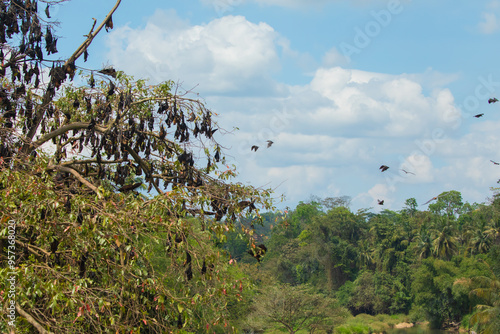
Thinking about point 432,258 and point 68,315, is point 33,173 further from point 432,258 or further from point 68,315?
point 432,258

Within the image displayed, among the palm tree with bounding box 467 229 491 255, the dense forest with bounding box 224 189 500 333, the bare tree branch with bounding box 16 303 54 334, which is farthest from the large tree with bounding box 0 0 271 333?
the palm tree with bounding box 467 229 491 255

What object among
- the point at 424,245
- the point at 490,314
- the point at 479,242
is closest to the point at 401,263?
the point at 424,245

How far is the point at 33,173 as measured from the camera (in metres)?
6.10

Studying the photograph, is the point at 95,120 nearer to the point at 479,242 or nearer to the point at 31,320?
the point at 31,320

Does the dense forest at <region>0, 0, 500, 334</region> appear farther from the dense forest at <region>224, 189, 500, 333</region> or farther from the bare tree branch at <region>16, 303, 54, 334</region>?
the dense forest at <region>224, 189, 500, 333</region>

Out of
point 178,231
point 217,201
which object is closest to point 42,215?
point 178,231

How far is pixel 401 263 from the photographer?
168 feet

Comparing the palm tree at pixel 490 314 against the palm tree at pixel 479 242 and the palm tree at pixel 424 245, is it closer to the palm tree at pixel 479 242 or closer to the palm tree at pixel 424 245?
the palm tree at pixel 479 242

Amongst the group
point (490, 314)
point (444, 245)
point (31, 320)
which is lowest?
point (490, 314)

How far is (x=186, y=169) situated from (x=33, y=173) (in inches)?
74.2

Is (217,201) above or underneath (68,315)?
above

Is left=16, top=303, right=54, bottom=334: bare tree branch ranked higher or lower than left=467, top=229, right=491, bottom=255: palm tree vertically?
lower

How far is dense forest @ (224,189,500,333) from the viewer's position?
40.2 metres

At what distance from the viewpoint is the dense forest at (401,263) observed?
4023 centimetres
